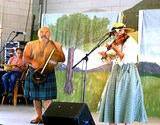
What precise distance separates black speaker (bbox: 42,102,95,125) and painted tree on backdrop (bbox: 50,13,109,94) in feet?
13.1

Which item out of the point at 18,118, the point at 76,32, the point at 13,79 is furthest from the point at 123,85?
the point at 13,79

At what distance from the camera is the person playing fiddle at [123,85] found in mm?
4559

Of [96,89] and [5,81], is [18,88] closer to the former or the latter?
[5,81]

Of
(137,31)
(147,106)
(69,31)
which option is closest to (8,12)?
(69,31)

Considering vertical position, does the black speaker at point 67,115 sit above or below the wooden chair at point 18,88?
above

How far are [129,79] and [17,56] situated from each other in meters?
4.37

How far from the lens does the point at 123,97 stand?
15.1ft

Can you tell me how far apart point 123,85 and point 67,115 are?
1.31 metres

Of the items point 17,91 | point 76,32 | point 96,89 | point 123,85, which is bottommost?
point 17,91

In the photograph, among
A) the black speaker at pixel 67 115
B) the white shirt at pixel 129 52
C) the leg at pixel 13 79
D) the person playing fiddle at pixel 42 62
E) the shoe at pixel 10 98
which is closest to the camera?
the black speaker at pixel 67 115

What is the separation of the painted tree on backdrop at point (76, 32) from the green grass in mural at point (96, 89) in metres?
0.11

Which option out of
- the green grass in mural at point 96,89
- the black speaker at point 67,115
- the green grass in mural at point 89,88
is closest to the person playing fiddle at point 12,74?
the green grass in mural at point 96,89

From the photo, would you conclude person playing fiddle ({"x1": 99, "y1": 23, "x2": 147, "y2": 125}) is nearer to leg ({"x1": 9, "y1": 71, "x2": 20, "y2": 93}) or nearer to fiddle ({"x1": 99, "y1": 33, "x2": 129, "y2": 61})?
fiddle ({"x1": 99, "y1": 33, "x2": 129, "y2": 61})

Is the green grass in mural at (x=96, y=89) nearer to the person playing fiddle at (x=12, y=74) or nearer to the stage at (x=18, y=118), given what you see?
the stage at (x=18, y=118)
